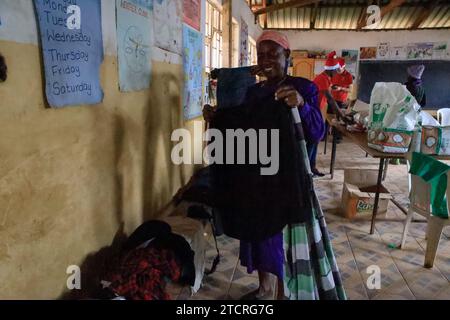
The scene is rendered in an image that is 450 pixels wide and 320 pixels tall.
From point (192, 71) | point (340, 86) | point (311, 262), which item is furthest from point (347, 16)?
point (311, 262)

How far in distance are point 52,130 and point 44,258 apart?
1.71 feet

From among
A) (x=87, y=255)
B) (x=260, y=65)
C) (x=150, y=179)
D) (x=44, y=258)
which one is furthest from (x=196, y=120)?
(x=44, y=258)

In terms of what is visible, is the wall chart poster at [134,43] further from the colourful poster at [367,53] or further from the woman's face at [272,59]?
the colourful poster at [367,53]

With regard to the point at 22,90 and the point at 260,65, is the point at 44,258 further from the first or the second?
the point at 260,65

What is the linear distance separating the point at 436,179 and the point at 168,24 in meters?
2.16

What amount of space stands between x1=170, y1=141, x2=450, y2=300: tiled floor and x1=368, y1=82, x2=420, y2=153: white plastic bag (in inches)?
29.9

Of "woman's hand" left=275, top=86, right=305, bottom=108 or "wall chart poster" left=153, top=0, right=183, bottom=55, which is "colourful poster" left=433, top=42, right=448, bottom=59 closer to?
"wall chart poster" left=153, top=0, right=183, bottom=55

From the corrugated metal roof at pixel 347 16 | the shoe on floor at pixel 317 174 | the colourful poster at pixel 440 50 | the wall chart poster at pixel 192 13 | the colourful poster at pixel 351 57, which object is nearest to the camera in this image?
the wall chart poster at pixel 192 13

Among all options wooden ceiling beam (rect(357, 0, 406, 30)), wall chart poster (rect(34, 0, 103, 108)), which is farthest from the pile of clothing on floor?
wooden ceiling beam (rect(357, 0, 406, 30))

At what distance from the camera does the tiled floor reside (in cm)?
199

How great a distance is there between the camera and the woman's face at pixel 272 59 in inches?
63.5

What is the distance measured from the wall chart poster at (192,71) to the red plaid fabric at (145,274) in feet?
5.08

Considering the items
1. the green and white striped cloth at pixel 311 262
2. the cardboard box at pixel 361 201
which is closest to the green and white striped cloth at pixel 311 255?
the green and white striped cloth at pixel 311 262

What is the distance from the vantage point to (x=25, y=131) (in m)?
1.18
